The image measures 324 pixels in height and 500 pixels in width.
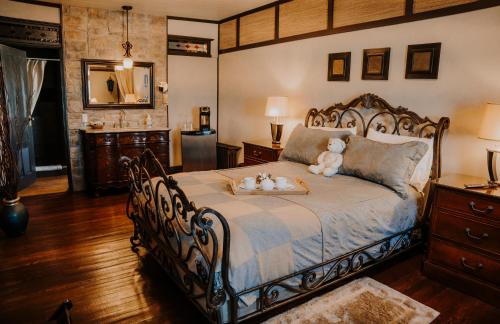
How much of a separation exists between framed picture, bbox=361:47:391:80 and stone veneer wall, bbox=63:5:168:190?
3427 mm

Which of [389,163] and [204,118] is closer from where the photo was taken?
[389,163]

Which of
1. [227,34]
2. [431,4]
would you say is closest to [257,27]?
[227,34]

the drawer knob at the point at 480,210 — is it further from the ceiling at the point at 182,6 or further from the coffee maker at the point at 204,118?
the coffee maker at the point at 204,118

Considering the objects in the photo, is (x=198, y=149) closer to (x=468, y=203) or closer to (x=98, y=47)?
(x=98, y=47)

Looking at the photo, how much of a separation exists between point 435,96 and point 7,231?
4.34 metres

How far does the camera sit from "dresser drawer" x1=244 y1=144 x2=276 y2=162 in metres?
4.58

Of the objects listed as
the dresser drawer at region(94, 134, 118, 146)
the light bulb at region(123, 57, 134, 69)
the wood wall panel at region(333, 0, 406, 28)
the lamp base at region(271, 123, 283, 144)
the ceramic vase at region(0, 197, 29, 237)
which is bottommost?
the ceramic vase at region(0, 197, 29, 237)

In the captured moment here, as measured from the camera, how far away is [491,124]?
260cm

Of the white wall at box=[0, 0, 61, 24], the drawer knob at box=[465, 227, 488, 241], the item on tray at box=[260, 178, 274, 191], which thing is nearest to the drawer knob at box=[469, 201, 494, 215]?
the drawer knob at box=[465, 227, 488, 241]

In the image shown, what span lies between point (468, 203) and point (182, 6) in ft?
14.7

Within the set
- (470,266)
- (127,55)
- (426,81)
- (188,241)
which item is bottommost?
(470,266)

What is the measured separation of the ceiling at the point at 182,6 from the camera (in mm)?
4930

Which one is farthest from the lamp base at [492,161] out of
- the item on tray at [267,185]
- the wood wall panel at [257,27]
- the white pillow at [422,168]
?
the wood wall panel at [257,27]

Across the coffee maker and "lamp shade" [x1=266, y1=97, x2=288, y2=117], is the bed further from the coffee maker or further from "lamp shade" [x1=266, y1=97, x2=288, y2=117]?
the coffee maker
